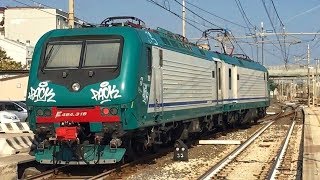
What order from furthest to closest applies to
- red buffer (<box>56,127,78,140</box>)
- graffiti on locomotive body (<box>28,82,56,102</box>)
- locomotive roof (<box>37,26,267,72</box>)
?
locomotive roof (<box>37,26,267,72</box>), graffiti on locomotive body (<box>28,82,56,102</box>), red buffer (<box>56,127,78,140</box>)

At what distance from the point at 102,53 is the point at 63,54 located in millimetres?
907

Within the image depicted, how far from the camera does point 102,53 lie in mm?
11586

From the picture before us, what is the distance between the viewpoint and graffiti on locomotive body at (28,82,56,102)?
1134cm

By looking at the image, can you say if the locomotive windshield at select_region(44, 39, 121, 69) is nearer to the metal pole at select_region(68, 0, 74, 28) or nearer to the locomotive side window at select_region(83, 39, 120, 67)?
the locomotive side window at select_region(83, 39, 120, 67)

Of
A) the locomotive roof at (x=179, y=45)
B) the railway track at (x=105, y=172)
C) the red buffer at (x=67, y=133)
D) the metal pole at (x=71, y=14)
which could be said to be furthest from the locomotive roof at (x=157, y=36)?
the metal pole at (x=71, y=14)

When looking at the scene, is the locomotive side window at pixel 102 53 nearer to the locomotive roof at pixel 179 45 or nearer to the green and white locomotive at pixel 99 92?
the green and white locomotive at pixel 99 92

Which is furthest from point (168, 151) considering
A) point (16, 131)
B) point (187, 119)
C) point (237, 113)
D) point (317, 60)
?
point (317, 60)

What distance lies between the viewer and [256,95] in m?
28.0

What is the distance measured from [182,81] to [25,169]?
4.99 meters

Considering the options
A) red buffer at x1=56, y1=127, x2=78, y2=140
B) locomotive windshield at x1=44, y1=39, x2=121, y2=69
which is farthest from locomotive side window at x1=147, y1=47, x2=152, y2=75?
red buffer at x1=56, y1=127, x2=78, y2=140

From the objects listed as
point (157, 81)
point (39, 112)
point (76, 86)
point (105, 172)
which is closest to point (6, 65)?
point (157, 81)

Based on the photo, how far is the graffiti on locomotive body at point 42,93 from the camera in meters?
11.3

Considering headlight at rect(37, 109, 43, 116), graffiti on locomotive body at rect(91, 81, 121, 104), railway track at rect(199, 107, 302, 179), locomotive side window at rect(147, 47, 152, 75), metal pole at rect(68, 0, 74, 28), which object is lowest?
railway track at rect(199, 107, 302, 179)

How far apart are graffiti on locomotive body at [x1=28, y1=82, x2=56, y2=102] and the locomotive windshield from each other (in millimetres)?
522
